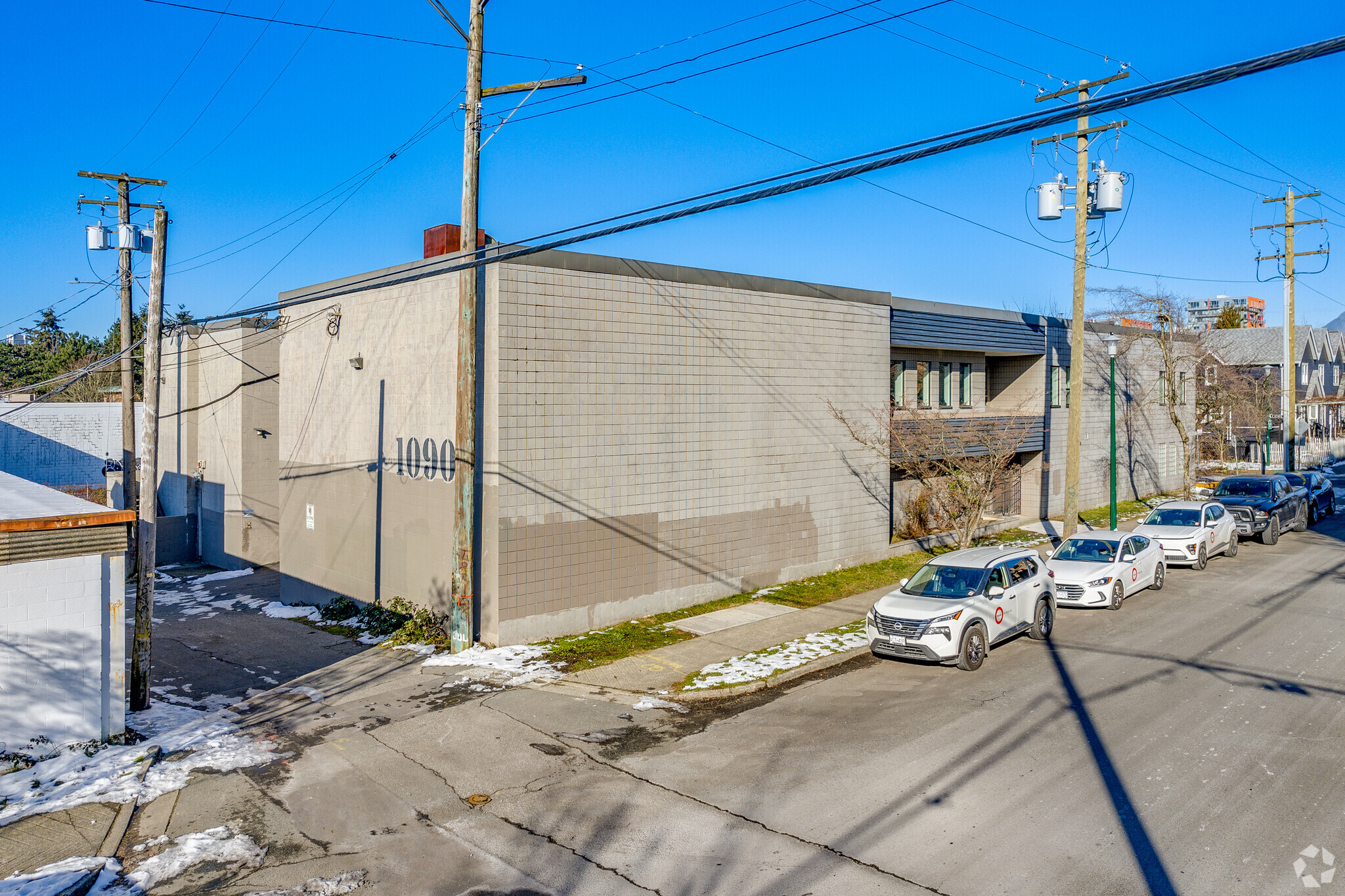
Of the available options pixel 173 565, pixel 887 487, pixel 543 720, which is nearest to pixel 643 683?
pixel 543 720

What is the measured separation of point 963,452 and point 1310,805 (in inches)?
565

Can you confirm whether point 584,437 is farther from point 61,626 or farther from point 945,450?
point 945,450

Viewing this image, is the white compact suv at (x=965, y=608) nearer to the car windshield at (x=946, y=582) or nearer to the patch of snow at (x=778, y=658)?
the car windshield at (x=946, y=582)

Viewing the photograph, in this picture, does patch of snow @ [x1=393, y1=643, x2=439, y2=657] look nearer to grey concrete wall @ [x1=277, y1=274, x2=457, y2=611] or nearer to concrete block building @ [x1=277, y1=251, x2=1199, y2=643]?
grey concrete wall @ [x1=277, y1=274, x2=457, y2=611]

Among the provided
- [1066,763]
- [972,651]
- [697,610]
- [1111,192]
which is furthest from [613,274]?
[1111,192]

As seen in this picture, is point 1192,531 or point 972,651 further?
point 1192,531

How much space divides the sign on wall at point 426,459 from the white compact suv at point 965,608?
306 inches

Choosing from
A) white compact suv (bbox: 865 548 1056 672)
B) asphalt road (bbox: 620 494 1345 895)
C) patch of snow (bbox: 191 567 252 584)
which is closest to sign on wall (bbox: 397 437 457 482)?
asphalt road (bbox: 620 494 1345 895)

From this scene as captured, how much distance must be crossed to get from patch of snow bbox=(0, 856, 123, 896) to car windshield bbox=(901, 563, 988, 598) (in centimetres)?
1081

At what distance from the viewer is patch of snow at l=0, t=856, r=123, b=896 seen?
6.73 m

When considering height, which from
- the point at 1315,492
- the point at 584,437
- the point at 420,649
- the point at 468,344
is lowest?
the point at 420,649

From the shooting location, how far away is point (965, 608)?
42.0 ft

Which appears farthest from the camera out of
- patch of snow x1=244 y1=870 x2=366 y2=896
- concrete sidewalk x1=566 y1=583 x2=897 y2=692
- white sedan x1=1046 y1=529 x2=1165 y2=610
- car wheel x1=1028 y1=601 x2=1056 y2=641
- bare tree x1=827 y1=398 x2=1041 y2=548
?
bare tree x1=827 y1=398 x2=1041 y2=548

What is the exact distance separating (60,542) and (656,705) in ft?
24.0
